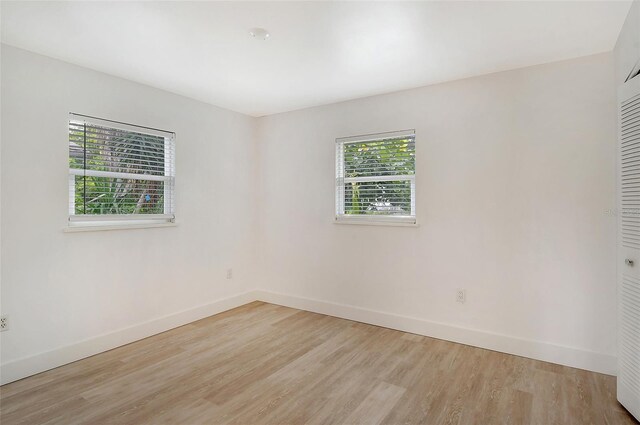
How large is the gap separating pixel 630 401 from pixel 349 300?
2370mm

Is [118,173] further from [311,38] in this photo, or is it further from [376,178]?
[376,178]

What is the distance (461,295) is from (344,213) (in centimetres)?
152

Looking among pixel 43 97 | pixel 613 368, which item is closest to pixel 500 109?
pixel 613 368

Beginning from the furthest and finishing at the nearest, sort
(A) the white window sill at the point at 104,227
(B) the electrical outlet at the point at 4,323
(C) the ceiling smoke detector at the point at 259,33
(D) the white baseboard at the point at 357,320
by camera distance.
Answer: (A) the white window sill at the point at 104,227 → (D) the white baseboard at the point at 357,320 → (B) the electrical outlet at the point at 4,323 → (C) the ceiling smoke detector at the point at 259,33

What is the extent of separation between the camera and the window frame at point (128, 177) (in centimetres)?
281

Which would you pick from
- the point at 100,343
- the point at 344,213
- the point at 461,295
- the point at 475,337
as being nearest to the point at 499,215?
the point at 461,295

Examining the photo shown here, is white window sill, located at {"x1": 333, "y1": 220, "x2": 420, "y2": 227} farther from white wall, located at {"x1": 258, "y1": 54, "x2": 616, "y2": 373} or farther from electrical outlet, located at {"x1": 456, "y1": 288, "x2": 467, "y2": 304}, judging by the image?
electrical outlet, located at {"x1": 456, "y1": 288, "x2": 467, "y2": 304}

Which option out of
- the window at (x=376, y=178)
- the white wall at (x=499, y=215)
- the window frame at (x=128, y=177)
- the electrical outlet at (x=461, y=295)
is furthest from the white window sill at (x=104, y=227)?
the electrical outlet at (x=461, y=295)

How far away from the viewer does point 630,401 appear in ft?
6.62

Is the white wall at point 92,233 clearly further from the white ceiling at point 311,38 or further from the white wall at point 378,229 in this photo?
the white ceiling at point 311,38

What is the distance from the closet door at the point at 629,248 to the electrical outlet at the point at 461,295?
1.11 m

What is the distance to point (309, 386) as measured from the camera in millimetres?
2383

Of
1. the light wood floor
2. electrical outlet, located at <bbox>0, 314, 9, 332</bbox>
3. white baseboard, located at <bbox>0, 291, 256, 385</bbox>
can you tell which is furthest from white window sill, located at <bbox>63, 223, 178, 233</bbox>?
the light wood floor

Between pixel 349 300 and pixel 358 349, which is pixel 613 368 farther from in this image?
pixel 349 300
